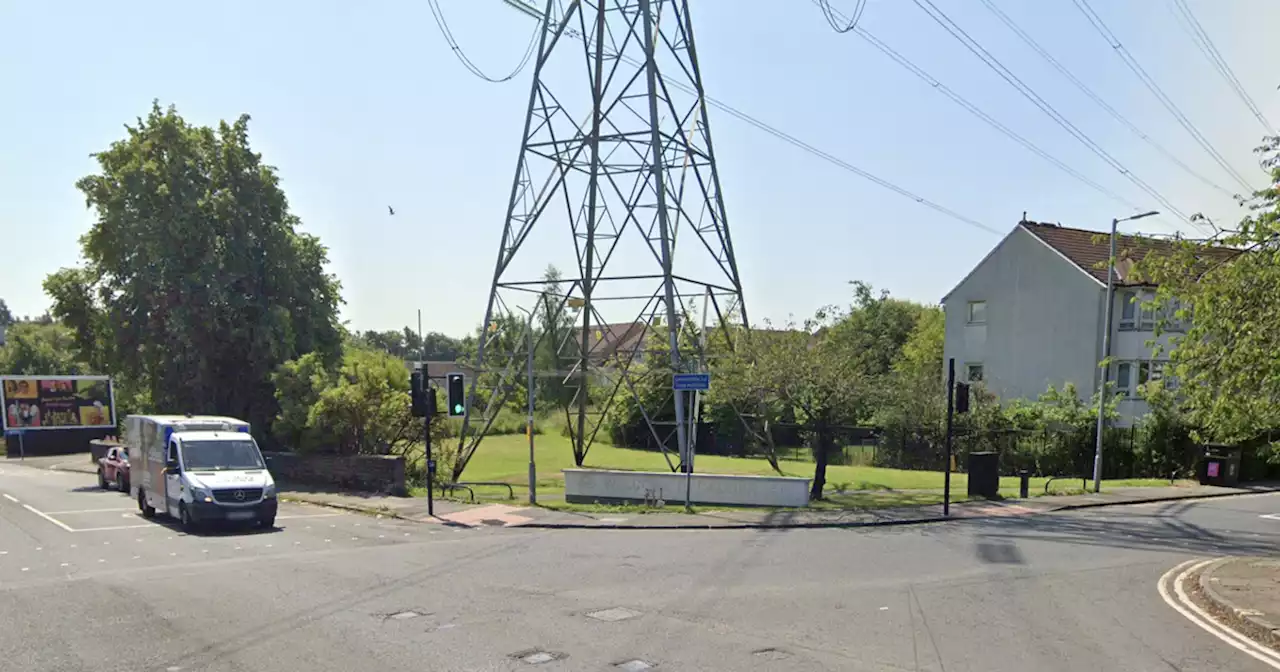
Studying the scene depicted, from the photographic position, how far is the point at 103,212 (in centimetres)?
3266

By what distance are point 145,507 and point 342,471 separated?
20.5 ft

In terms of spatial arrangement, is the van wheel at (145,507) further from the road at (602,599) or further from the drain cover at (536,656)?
the drain cover at (536,656)

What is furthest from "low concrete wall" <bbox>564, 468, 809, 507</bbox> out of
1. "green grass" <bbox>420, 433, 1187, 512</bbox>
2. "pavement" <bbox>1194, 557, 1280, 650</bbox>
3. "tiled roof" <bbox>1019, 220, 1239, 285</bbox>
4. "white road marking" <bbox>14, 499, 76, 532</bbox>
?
"tiled roof" <bbox>1019, 220, 1239, 285</bbox>

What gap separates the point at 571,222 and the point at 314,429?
10.2m

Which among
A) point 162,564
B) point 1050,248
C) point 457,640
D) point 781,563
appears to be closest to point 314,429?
point 162,564

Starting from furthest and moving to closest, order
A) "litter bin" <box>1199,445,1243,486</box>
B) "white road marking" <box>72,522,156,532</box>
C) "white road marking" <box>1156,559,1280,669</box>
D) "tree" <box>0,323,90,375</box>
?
"tree" <box>0,323,90,375</box>
"litter bin" <box>1199,445,1243,486</box>
"white road marking" <box>72,522,156,532</box>
"white road marking" <box>1156,559,1280,669</box>

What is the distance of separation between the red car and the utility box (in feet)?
79.6

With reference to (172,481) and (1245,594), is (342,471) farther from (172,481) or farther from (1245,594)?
(1245,594)

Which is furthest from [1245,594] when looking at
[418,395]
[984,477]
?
[418,395]

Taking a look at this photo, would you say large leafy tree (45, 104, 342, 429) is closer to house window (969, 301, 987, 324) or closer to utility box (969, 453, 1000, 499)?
utility box (969, 453, 1000, 499)

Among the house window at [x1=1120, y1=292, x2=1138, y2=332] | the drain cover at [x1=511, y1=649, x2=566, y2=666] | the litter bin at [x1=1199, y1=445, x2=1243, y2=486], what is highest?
the house window at [x1=1120, y1=292, x2=1138, y2=332]

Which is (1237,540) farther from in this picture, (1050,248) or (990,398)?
(1050,248)

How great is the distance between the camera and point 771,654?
26.6 ft

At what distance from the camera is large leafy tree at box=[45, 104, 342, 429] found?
3195cm
